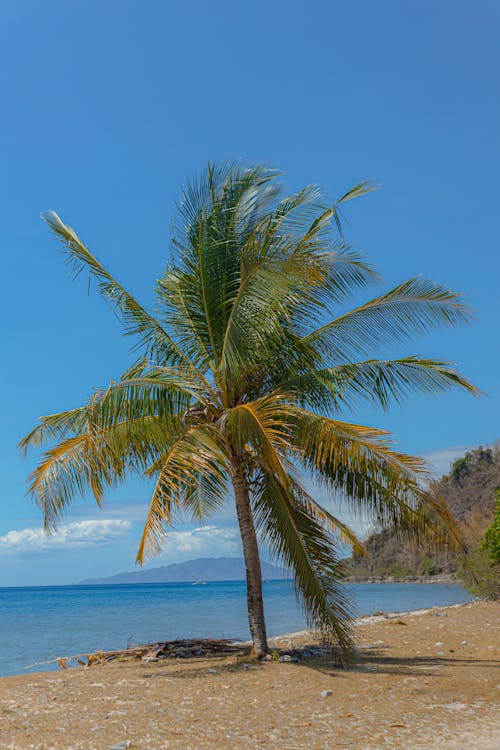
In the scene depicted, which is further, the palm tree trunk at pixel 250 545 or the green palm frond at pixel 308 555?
the palm tree trunk at pixel 250 545

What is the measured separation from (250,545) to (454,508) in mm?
45965

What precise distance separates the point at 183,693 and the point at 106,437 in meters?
3.71

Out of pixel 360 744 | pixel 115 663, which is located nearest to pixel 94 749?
pixel 360 744

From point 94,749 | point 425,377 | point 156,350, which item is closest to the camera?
point 94,749

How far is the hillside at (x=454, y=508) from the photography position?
47.7 metres

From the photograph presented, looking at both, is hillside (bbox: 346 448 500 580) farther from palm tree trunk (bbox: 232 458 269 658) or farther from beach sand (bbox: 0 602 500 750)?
beach sand (bbox: 0 602 500 750)

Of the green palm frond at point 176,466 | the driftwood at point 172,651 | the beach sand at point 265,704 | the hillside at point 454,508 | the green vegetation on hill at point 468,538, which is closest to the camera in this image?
the beach sand at point 265,704

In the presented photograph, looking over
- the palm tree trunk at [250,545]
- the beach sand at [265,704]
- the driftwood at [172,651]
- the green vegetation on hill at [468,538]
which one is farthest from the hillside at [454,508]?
the beach sand at [265,704]

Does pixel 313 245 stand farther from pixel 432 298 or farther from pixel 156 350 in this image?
pixel 156 350

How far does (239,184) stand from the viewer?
1162 cm

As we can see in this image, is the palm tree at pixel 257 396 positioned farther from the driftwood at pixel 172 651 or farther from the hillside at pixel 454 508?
the hillside at pixel 454 508

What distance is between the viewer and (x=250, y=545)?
10.8 m

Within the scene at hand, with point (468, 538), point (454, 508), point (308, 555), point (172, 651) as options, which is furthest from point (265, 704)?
point (454, 508)

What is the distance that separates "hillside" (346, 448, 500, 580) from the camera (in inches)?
1876
